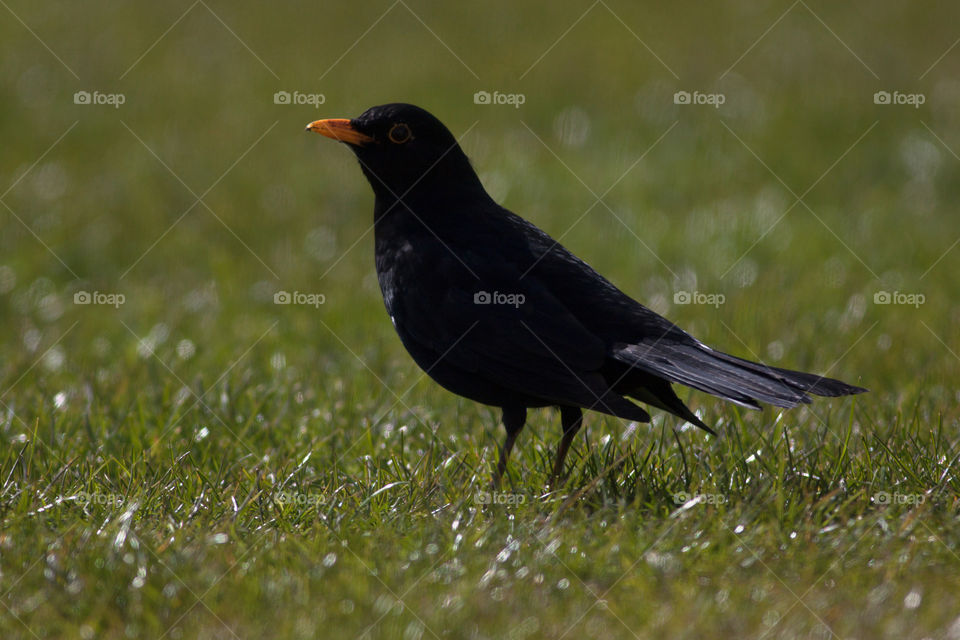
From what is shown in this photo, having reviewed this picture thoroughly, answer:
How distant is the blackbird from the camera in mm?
4297

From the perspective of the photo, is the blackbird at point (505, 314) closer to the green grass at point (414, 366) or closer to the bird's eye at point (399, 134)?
the bird's eye at point (399, 134)

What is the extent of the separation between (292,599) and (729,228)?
6504 mm

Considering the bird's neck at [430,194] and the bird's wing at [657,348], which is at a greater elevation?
the bird's neck at [430,194]

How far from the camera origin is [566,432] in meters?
4.71

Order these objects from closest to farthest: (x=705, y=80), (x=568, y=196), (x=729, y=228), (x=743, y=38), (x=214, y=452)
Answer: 1. (x=214, y=452)
2. (x=729, y=228)
3. (x=568, y=196)
4. (x=705, y=80)
5. (x=743, y=38)

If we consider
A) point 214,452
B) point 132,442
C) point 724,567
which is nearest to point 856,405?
point 724,567

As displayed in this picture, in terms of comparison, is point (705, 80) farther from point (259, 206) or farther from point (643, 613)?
point (643, 613)

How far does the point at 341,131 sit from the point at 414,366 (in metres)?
1.91

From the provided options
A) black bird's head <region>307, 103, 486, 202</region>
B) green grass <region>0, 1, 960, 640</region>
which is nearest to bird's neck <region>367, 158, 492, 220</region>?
black bird's head <region>307, 103, 486, 202</region>

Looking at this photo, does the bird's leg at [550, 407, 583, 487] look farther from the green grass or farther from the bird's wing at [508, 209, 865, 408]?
the bird's wing at [508, 209, 865, 408]

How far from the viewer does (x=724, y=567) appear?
3.62m

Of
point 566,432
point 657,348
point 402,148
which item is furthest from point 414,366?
point 657,348

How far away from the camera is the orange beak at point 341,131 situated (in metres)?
5.12

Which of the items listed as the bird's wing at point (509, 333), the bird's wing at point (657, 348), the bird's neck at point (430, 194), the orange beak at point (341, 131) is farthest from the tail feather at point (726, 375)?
the orange beak at point (341, 131)
